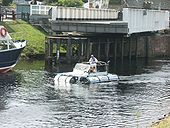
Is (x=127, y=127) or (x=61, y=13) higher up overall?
(x=61, y=13)

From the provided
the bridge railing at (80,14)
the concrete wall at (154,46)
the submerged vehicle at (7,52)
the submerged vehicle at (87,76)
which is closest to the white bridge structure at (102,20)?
the bridge railing at (80,14)

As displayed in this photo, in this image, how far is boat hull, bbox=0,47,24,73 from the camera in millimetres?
80856

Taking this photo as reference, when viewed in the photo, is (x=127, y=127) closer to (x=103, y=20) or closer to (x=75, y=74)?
(x=75, y=74)

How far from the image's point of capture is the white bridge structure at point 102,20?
9194 cm

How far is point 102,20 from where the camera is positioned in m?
101

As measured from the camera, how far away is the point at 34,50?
322ft

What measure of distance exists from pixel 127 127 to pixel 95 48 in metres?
52.7

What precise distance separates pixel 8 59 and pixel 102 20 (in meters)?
24.6

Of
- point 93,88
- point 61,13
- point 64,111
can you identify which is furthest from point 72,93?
point 61,13

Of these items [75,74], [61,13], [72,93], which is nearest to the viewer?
[72,93]

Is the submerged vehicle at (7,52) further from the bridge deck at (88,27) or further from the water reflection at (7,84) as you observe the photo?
the bridge deck at (88,27)

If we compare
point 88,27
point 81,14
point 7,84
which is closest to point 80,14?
point 81,14

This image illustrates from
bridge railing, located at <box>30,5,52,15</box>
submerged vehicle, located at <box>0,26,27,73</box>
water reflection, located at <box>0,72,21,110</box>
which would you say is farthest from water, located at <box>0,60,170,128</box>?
bridge railing, located at <box>30,5,52,15</box>

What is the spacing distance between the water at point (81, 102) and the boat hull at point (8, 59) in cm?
140
